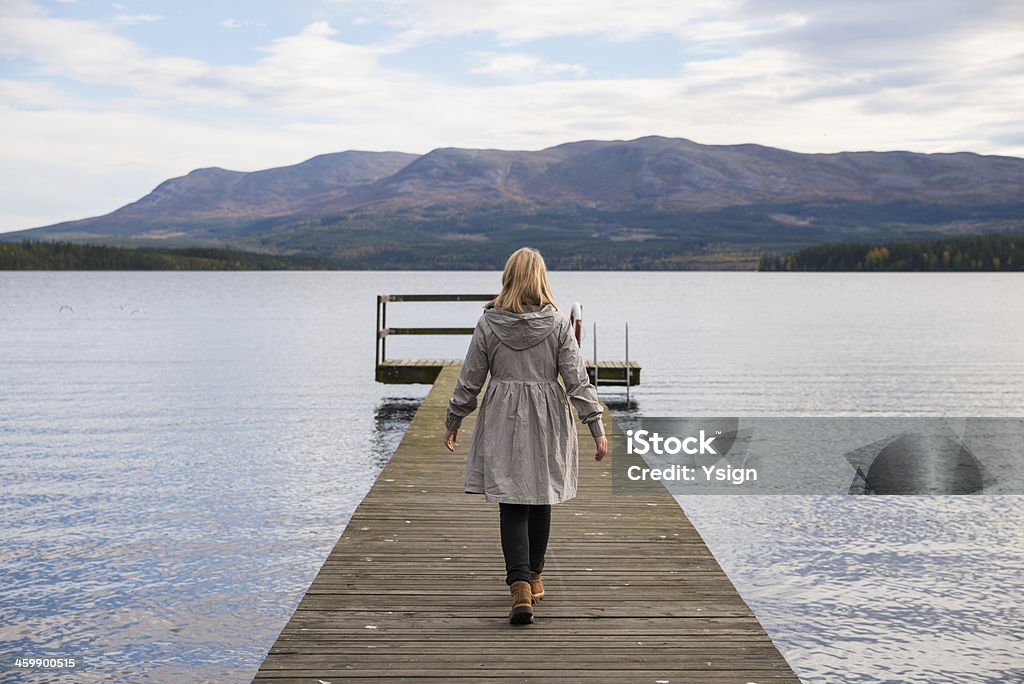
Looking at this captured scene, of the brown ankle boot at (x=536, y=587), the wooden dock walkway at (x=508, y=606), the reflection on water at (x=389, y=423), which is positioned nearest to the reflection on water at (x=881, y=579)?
the wooden dock walkway at (x=508, y=606)

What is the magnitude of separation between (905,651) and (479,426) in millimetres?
4749

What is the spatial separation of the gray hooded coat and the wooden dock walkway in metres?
0.86

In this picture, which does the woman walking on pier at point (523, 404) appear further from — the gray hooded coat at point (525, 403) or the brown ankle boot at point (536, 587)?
the brown ankle boot at point (536, 587)

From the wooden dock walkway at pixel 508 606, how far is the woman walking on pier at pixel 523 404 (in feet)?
1.58

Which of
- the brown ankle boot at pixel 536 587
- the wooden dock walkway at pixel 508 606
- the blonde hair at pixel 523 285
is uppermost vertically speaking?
the blonde hair at pixel 523 285

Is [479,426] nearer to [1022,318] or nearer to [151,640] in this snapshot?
[151,640]

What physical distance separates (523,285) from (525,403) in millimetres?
705

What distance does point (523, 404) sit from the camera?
6.16m

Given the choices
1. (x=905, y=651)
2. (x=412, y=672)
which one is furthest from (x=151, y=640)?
(x=905, y=651)

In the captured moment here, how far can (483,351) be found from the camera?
20.4 ft

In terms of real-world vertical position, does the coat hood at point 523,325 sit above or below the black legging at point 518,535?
above

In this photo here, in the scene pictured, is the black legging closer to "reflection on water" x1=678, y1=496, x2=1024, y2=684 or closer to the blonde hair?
the blonde hair

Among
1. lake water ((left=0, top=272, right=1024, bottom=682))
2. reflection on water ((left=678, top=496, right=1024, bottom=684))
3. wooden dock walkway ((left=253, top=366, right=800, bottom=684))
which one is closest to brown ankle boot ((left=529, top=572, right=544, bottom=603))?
→ wooden dock walkway ((left=253, top=366, right=800, bottom=684))

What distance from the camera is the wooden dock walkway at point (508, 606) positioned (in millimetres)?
5582
